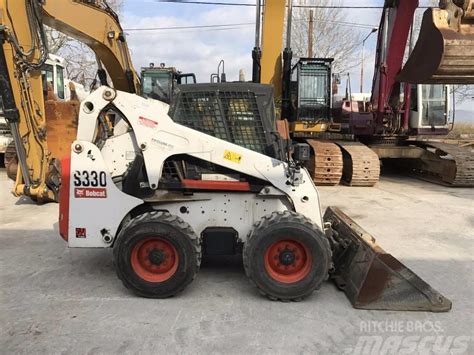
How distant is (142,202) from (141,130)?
0.68 meters

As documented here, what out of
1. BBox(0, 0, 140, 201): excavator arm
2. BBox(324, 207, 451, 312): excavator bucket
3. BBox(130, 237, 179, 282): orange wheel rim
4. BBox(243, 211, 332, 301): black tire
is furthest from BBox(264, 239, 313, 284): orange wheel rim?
BBox(0, 0, 140, 201): excavator arm

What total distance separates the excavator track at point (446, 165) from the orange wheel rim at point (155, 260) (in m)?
8.70

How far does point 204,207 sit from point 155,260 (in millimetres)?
685

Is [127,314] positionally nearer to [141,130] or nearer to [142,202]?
[142,202]

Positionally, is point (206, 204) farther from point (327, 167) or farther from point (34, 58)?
point (327, 167)

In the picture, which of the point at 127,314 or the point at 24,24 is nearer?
the point at 127,314

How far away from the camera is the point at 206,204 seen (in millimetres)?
4512

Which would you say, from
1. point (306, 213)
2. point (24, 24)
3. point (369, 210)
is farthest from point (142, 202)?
point (369, 210)

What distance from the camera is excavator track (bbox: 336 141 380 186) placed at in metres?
10.8

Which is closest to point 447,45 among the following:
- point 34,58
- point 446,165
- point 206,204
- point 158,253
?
point 206,204

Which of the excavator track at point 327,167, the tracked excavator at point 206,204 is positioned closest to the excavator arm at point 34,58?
the tracked excavator at point 206,204

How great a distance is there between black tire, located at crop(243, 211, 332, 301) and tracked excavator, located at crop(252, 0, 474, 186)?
6755 millimetres

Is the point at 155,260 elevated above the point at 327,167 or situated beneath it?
situated beneath

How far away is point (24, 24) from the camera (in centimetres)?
691
